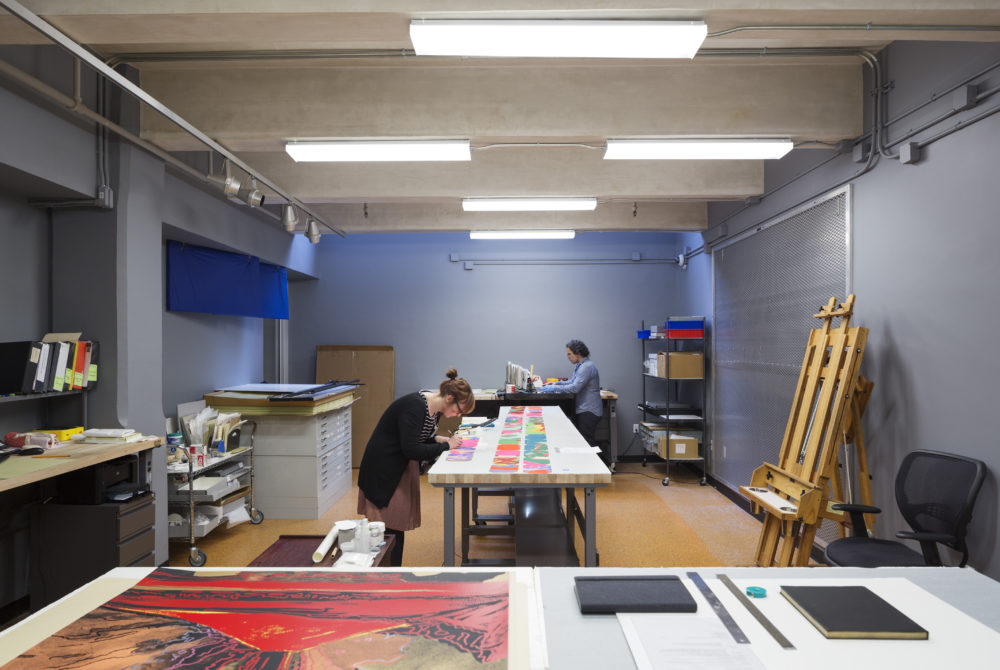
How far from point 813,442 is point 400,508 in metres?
2.41

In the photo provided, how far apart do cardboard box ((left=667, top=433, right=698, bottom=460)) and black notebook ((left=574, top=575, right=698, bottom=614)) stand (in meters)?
4.77

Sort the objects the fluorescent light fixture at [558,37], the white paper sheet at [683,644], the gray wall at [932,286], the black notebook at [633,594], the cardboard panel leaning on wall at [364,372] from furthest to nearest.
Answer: the cardboard panel leaning on wall at [364,372] < the gray wall at [932,286] < the fluorescent light fixture at [558,37] < the black notebook at [633,594] < the white paper sheet at [683,644]

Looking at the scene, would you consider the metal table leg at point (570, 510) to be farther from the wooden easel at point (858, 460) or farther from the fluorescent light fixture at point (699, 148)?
the fluorescent light fixture at point (699, 148)

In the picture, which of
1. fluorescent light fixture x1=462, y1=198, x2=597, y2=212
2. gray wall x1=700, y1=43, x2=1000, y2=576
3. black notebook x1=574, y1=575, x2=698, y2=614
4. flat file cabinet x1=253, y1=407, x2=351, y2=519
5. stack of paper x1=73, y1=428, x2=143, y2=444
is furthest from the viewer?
flat file cabinet x1=253, y1=407, x2=351, y2=519

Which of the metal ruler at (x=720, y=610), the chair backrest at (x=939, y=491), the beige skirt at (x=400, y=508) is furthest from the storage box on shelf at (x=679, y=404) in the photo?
the metal ruler at (x=720, y=610)

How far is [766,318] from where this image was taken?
15.1 feet

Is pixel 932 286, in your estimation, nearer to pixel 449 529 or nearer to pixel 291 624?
pixel 449 529

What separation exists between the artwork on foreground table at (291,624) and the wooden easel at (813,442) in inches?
94.6

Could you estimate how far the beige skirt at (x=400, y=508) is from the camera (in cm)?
305

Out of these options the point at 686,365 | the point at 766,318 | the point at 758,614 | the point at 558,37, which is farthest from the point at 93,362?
the point at 686,365

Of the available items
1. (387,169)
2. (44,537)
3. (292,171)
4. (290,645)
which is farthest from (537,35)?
(44,537)

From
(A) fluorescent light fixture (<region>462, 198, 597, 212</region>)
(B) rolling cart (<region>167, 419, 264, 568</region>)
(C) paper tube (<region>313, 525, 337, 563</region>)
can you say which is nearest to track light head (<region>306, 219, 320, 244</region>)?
(A) fluorescent light fixture (<region>462, 198, 597, 212</region>)

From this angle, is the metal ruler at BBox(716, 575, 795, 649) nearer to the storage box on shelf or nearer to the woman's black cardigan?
the woman's black cardigan

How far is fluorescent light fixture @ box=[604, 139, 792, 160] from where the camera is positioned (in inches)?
132
